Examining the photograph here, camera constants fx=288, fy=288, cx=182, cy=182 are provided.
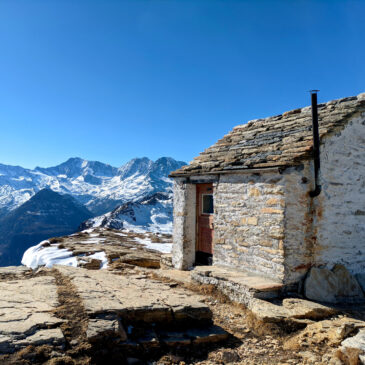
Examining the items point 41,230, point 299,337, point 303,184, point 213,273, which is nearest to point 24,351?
point 299,337

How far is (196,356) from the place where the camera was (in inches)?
172

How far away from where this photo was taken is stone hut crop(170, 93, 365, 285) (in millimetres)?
6840

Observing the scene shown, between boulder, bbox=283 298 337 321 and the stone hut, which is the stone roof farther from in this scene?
boulder, bbox=283 298 337 321

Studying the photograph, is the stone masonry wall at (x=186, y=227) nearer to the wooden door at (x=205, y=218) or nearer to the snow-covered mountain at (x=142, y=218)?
the wooden door at (x=205, y=218)

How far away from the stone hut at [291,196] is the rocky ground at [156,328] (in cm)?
130

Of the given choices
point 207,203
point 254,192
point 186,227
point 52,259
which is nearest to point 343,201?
point 254,192

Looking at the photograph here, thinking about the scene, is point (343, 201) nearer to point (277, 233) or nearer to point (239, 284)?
point (277, 233)

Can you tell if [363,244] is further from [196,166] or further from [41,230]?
[41,230]

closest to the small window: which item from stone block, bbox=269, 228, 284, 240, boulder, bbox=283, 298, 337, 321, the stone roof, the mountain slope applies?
the stone roof

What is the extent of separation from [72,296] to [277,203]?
15.9 feet

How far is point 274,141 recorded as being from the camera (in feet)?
27.1

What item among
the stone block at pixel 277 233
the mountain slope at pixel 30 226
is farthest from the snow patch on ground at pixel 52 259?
the mountain slope at pixel 30 226

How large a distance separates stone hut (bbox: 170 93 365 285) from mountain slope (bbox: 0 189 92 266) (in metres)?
137

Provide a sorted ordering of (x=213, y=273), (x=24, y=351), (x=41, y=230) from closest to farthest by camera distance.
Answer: (x=24, y=351) → (x=213, y=273) → (x=41, y=230)
